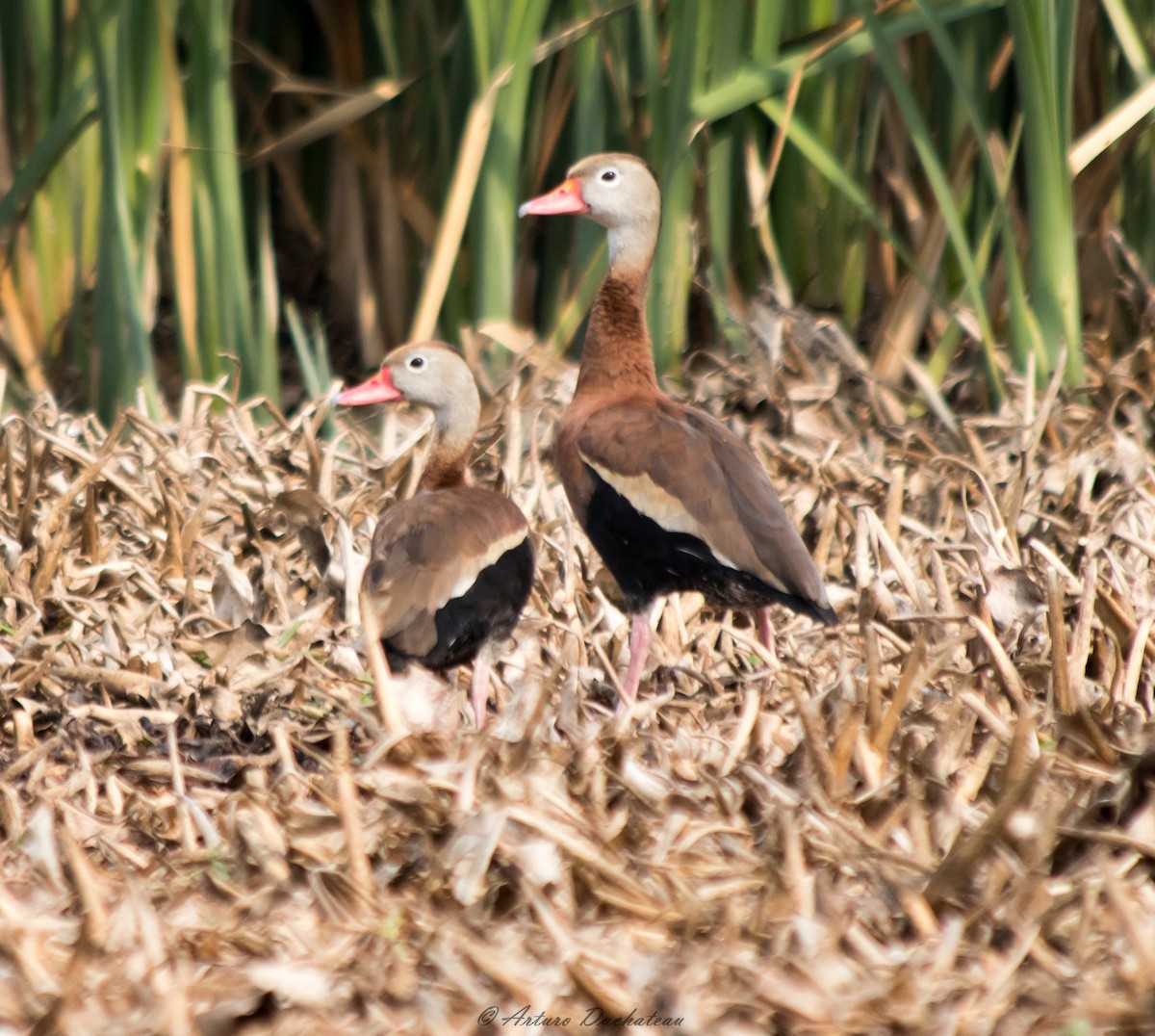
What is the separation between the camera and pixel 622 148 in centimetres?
496

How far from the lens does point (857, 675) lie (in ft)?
10.3

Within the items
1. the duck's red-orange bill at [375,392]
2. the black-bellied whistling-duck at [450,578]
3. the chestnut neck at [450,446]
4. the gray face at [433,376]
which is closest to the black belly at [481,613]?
the black-bellied whistling-duck at [450,578]

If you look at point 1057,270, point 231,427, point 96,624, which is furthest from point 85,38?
point 1057,270

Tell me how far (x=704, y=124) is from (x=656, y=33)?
26 cm

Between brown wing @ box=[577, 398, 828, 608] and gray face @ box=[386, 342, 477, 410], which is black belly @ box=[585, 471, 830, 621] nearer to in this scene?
brown wing @ box=[577, 398, 828, 608]

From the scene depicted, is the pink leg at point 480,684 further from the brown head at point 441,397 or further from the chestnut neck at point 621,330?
the chestnut neck at point 621,330

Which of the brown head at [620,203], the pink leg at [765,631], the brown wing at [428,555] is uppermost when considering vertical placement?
the brown head at [620,203]

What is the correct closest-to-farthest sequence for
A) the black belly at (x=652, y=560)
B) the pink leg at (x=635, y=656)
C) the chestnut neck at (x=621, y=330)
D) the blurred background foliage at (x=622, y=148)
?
1. the pink leg at (x=635, y=656)
2. the black belly at (x=652, y=560)
3. the chestnut neck at (x=621, y=330)
4. the blurred background foliage at (x=622, y=148)

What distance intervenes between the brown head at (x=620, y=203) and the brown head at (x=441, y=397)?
0.46 m

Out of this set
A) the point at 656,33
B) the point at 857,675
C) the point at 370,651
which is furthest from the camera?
the point at 656,33

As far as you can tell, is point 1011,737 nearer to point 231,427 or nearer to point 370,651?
point 370,651

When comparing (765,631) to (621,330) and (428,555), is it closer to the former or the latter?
(428,555)

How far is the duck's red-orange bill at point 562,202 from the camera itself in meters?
4.16

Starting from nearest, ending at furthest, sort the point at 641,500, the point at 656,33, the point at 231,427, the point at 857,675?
the point at 857,675 → the point at 641,500 → the point at 231,427 → the point at 656,33
